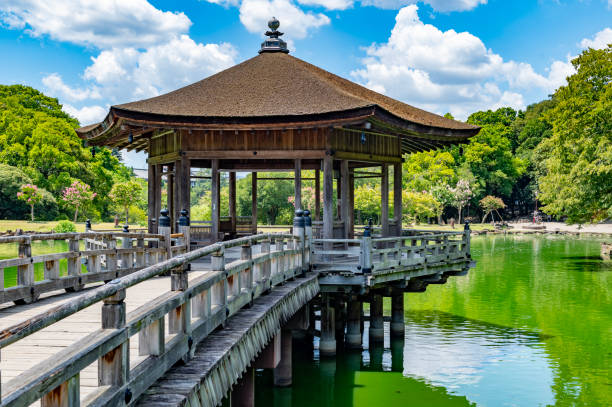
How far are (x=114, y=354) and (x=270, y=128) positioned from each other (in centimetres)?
1108

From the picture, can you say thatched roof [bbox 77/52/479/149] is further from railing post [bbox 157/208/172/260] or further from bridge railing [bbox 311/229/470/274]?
railing post [bbox 157/208/172/260]

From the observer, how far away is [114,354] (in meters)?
4.45

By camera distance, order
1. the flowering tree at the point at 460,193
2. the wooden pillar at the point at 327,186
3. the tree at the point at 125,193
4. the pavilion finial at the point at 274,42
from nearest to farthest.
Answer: the wooden pillar at the point at 327,186 < the pavilion finial at the point at 274,42 < the tree at the point at 125,193 < the flowering tree at the point at 460,193

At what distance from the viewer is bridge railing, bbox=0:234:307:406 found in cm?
352

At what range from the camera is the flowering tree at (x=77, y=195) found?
5531cm

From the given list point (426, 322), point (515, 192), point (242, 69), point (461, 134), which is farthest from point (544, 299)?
point (515, 192)

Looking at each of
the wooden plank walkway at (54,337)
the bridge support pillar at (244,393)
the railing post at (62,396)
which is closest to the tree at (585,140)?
the bridge support pillar at (244,393)

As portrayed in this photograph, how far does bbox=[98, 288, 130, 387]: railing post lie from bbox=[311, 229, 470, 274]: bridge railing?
8.90 m

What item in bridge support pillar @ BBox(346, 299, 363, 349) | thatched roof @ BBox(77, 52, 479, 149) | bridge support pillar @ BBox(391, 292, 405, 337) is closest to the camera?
thatched roof @ BBox(77, 52, 479, 149)

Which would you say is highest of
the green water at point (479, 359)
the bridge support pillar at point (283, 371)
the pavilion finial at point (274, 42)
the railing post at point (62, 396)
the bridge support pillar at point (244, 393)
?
the pavilion finial at point (274, 42)

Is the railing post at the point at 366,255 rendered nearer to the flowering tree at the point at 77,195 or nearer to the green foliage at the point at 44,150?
the flowering tree at the point at 77,195

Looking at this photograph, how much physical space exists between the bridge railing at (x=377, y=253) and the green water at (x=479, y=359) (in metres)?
2.73

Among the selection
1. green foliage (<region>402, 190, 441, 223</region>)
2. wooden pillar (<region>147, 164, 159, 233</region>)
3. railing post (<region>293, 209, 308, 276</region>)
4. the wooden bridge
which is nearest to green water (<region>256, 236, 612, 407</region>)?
the wooden bridge

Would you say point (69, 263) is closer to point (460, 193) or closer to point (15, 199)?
point (15, 199)
